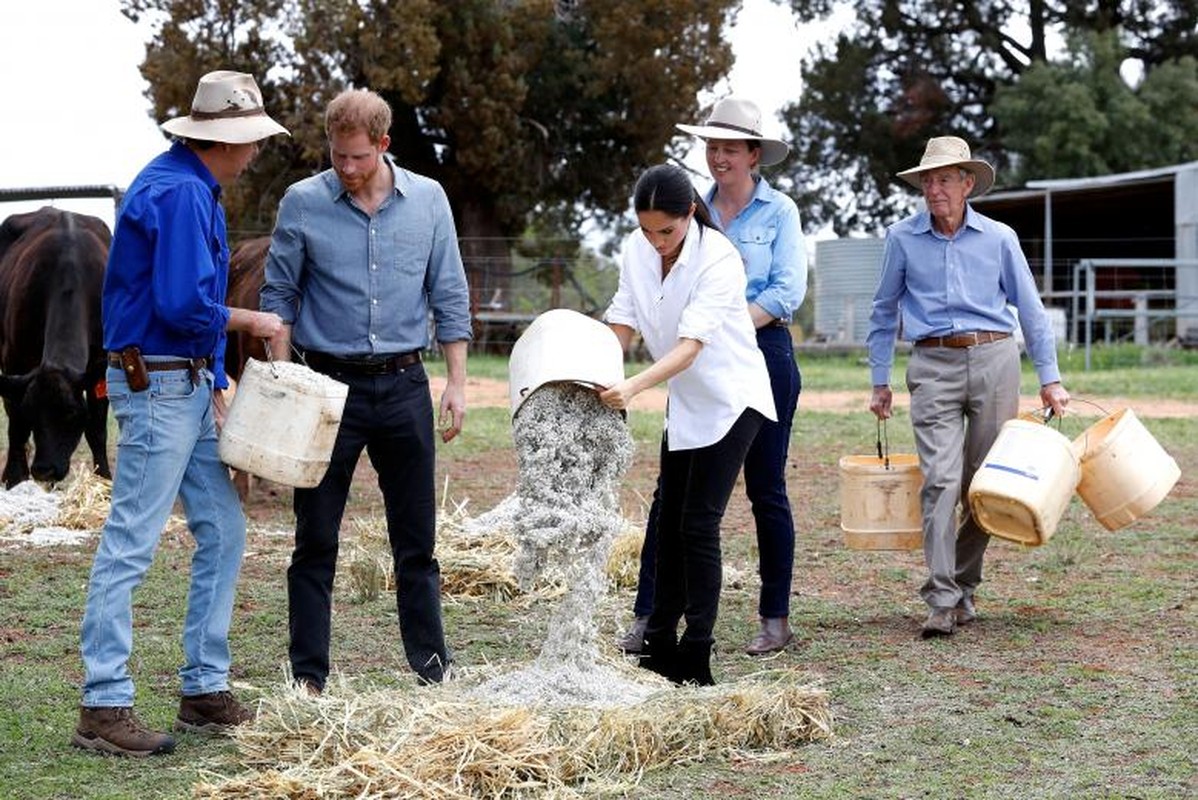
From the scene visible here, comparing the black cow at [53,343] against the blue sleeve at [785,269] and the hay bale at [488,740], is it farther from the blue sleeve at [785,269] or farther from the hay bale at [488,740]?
the hay bale at [488,740]

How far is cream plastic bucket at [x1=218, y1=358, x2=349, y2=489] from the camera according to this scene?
518cm

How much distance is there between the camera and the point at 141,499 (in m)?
5.13

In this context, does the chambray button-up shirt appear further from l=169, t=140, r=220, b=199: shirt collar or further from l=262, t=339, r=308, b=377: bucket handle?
l=169, t=140, r=220, b=199: shirt collar

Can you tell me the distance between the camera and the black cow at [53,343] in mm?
9617

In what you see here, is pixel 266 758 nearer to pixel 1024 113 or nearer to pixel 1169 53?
pixel 1024 113

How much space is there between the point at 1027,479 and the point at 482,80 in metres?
23.7

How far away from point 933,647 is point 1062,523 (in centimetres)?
357

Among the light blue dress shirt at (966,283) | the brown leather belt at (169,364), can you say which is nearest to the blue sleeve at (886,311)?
the light blue dress shirt at (966,283)

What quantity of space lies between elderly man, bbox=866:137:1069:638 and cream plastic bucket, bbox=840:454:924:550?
0.54 feet

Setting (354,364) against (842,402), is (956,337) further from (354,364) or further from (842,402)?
(842,402)

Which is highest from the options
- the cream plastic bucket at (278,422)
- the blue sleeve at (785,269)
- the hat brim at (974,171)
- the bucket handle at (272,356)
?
the hat brim at (974,171)

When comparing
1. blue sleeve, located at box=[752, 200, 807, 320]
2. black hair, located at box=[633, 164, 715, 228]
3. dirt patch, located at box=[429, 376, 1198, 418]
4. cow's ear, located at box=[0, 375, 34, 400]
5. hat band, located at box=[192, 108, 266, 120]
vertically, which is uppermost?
hat band, located at box=[192, 108, 266, 120]

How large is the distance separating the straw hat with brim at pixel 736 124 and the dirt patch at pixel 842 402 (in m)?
10.3

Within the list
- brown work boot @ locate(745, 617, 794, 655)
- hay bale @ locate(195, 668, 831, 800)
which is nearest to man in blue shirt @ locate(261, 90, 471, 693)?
hay bale @ locate(195, 668, 831, 800)
